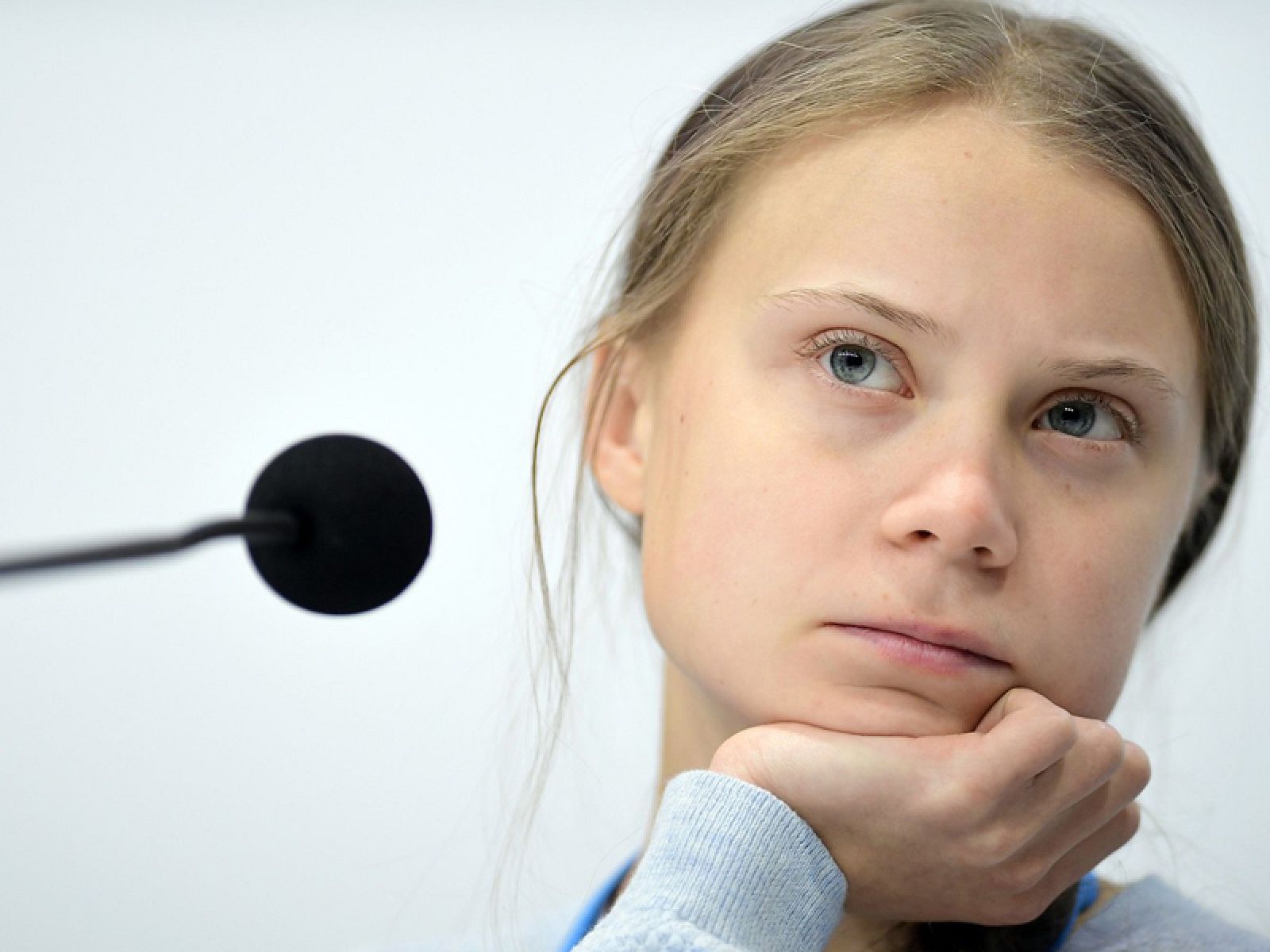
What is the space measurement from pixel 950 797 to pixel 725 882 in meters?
0.16

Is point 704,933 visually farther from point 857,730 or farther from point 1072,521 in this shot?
point 1072,521

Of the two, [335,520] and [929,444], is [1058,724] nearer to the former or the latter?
[929,444]

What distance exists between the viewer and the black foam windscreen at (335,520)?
0.94 meters

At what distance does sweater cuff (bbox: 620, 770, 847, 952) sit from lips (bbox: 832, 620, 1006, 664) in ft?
0.45

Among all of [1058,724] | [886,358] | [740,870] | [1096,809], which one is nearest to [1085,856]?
[1096,809]

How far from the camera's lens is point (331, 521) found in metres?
0.94

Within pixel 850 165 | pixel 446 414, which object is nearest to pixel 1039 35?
pixel 850 165

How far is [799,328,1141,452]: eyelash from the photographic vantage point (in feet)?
3.93

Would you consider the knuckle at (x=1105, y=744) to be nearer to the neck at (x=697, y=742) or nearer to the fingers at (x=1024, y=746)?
the fingers at (x=1024, y=746)

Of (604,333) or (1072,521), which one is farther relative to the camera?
(604,333)

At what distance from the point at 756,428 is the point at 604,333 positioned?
0.27 meters

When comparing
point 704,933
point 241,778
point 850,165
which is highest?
point 850,165

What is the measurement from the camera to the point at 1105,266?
1.20 meters

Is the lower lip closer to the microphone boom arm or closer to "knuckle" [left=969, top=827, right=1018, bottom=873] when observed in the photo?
"knuckle" [left=969, top=827, right=1018, bottom=873]
